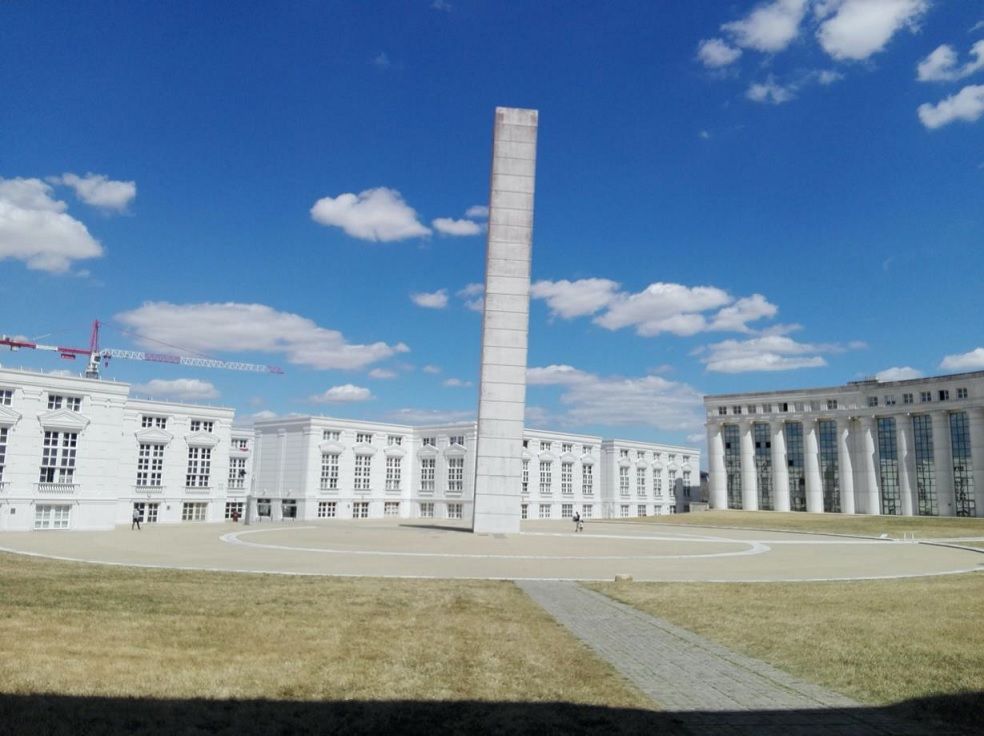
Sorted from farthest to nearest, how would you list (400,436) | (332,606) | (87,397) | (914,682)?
(400,436)
(87,397)
(332,606)
(914,682)

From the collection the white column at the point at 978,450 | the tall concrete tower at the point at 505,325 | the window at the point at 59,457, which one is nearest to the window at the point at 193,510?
the window at the point at 59,457

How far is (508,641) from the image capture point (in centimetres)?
1413

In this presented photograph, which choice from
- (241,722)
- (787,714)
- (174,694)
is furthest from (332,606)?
(787,714)

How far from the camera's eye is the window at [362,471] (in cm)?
8731

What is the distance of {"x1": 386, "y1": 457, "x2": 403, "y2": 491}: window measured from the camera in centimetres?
9087

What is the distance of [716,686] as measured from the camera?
36.7ft

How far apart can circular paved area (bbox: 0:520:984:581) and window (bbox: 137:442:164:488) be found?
1732cm

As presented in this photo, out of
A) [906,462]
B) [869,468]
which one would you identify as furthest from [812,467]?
[906,462]

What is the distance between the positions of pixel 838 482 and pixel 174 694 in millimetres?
111636

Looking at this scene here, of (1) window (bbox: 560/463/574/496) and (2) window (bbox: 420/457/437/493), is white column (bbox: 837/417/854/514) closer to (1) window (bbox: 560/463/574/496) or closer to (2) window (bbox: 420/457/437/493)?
(1) window (bbox: 560/463/574/496)

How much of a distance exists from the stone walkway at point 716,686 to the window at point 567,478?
280 ft

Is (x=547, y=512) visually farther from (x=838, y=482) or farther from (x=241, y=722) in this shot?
(x=241, y=722)

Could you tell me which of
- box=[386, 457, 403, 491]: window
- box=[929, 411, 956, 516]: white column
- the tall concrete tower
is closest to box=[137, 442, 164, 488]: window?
box=[386, 457, 403, 491]: window

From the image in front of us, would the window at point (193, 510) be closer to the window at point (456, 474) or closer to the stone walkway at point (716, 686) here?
the window at point (456, 474)
